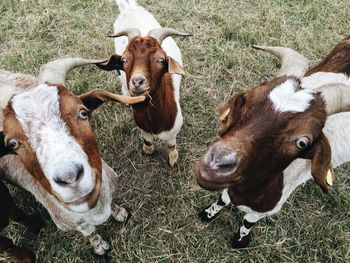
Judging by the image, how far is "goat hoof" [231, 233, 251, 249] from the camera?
501 centimetres

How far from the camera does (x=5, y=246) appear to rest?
4.53 m

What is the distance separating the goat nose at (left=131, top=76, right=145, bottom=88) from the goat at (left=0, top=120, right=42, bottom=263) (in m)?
1.92

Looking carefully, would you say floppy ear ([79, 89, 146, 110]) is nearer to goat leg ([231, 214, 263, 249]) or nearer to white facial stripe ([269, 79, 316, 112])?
white facial stripe ([269, 79, 316, 112])

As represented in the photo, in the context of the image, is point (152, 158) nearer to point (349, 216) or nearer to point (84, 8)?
point (349, 216)

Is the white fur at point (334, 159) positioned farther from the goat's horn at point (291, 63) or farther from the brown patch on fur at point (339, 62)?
the goat's horn at point (291, 63)

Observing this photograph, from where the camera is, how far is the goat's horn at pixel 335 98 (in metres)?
3.24

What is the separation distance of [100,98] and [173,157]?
2198 millimetres

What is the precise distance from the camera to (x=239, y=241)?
5020 mm

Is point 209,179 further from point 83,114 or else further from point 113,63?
point 113,63

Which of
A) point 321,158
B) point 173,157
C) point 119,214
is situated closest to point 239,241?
point 173,157

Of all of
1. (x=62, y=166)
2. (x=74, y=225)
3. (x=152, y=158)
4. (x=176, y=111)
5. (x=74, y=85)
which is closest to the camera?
(x=62, y=166)

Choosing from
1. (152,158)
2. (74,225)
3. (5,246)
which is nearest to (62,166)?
(74,225)

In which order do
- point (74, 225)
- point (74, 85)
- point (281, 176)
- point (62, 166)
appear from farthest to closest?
1. point (74, 85)
2. point (74, 225)
3. point (281, 176)
4. point (62, 166)

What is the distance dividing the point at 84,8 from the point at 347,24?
17.9 feet
